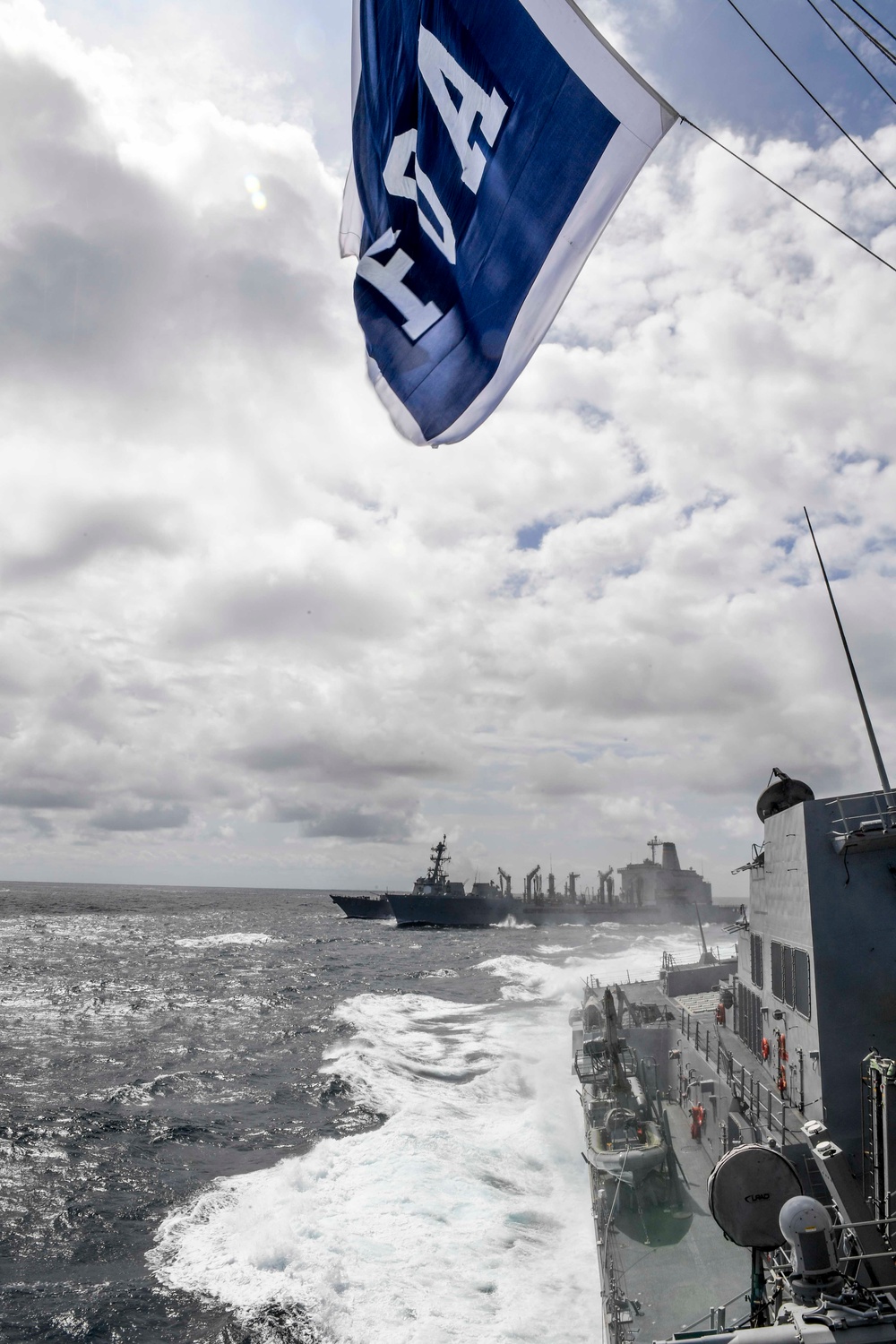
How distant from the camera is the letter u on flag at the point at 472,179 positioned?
5.28 m

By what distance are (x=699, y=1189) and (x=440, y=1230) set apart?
241 inches

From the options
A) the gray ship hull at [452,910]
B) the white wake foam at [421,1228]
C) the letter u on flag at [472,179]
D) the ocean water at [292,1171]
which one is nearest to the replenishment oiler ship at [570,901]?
the gray ship hull at [452,910]

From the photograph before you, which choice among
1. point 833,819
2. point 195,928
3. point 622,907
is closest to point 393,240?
point 833,819

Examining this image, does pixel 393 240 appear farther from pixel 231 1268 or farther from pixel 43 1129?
pixel 43 1129

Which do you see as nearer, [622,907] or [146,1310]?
[146,1310]

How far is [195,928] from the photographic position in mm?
112438

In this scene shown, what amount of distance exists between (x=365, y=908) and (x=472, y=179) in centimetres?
13069

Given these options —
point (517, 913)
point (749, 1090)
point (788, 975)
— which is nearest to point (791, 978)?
point (788, 975)

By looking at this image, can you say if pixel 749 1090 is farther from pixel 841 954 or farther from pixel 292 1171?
pixel 292 1171

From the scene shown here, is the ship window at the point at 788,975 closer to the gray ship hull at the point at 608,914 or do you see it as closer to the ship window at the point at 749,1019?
the ship window at the point at 749,1019

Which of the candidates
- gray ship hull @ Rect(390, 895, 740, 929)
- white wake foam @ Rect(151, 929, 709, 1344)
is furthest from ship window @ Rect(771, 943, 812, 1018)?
gray ship hull @ Rect(390, 895, 740, 929)

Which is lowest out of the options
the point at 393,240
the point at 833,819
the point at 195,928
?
the point at 195,928

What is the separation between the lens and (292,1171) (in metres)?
20.7

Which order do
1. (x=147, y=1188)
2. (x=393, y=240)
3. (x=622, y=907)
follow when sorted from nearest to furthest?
(x=393, y=240), (x=147, y=1188), (x=622, y=907)
